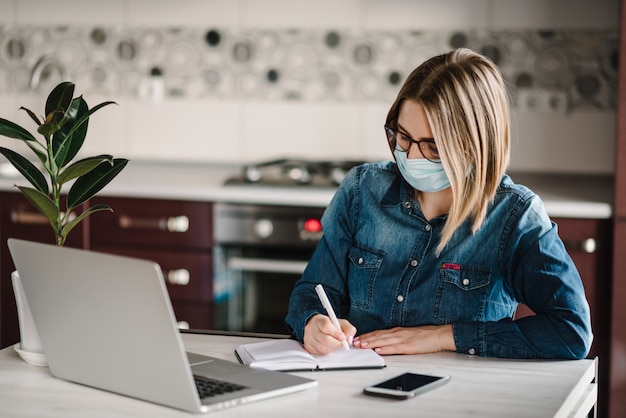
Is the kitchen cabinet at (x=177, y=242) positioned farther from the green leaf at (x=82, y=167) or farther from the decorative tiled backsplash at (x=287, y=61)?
the green leaf at (x=82, y=167)

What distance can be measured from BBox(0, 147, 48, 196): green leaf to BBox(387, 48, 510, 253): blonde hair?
2.25ft

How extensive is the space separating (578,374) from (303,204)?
1673 mm

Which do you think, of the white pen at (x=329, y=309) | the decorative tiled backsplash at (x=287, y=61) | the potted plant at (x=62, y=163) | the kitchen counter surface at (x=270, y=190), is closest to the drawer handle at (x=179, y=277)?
the kitchen counter surface at (x=270, y=190)

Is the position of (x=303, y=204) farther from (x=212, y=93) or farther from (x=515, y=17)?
(x=515, y=17)

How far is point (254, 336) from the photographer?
6.09ft

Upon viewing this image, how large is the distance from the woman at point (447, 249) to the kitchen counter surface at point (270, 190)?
1.16m

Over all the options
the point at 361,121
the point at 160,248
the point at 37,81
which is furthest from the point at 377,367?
the point at 37,81

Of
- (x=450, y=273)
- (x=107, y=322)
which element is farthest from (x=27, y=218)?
(x=107, y=322)

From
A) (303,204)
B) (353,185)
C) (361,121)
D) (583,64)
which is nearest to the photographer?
(353,185)

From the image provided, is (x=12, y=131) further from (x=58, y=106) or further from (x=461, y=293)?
(x=461, y=293)

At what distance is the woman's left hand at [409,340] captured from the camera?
5.66 feet

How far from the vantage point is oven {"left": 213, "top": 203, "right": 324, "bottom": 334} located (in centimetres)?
322

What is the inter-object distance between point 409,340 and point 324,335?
0.17 m

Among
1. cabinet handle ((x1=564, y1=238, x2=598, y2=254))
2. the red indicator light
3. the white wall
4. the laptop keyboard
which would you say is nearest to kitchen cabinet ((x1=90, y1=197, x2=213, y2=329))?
the red indicator light
